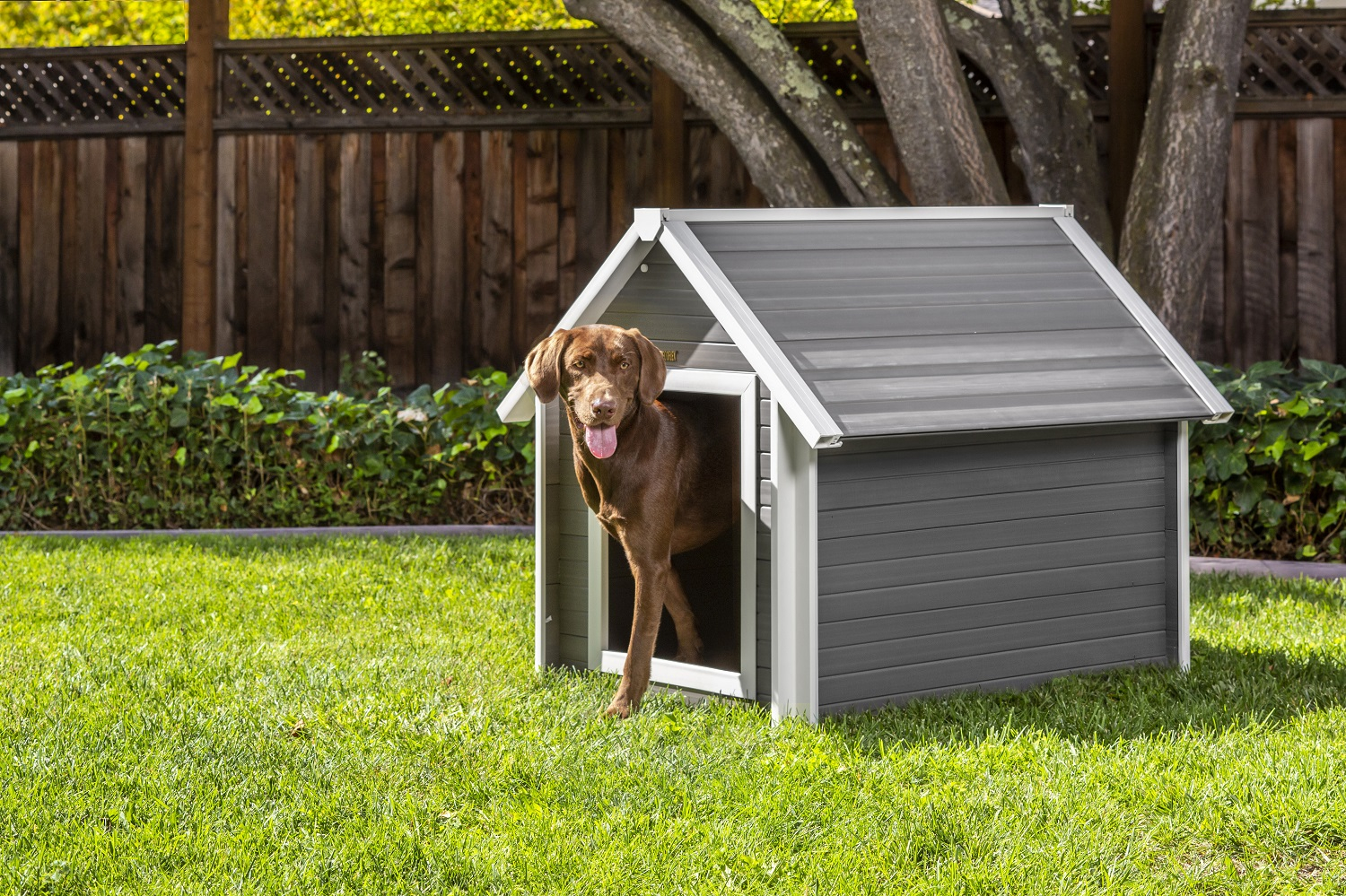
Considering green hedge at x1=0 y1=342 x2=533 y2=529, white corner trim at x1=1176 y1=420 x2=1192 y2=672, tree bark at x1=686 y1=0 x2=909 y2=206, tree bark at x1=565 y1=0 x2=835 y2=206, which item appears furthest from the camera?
green hedge at x1=0 y1=342 x2=533 y2=529

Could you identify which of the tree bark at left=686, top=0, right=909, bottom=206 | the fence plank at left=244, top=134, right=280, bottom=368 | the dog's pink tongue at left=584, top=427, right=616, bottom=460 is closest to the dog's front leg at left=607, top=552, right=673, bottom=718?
the dog's pink tongue at left=584, top=427, right=616, bottom=460

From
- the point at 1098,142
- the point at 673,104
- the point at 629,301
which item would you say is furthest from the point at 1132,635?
the point at 673,104

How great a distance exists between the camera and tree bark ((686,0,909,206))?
7.58 m

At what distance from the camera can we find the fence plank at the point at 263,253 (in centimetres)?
1027

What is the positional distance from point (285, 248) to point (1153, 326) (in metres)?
6.70

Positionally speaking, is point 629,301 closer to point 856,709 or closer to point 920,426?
point 920,426

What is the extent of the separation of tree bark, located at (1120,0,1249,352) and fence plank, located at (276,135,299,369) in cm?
555

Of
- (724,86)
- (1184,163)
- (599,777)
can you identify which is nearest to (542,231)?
(724,86)

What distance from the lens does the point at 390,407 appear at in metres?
8.84

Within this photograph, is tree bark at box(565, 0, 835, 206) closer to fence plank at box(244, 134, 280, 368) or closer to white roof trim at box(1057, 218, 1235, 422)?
white roof trim at box(1057, 218, 1235, 422)

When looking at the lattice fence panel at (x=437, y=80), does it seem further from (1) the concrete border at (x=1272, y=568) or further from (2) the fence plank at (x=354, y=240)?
(1) the concrete border at (x=1272, y=568)

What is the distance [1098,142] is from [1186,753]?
19.2ft

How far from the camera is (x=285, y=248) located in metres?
10.3

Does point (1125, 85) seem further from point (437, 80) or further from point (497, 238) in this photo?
point (437, 80)
